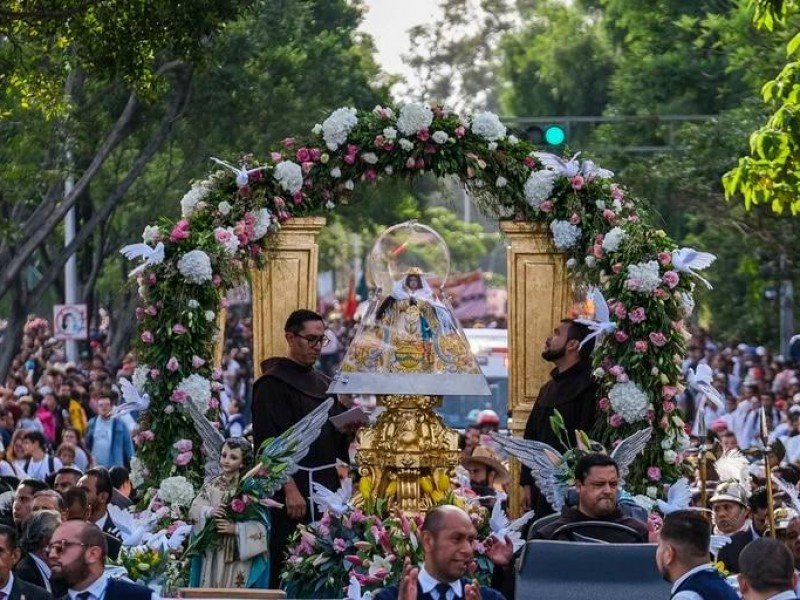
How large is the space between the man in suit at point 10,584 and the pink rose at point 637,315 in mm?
6410

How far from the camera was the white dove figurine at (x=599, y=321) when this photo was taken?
14844mm

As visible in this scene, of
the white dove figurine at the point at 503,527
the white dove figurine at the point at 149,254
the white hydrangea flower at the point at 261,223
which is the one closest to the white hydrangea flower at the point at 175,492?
the white dove figurine at the point at 149,254

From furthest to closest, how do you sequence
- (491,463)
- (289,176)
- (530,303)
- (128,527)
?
(491,463) < (530,303) < (289,176) < (128,527)

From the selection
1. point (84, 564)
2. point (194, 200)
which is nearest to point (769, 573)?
point (84, 564)

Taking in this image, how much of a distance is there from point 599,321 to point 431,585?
6.66 metres

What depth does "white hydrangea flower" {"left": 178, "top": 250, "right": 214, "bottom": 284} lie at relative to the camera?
602 inches

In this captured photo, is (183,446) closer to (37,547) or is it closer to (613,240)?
(613,240)

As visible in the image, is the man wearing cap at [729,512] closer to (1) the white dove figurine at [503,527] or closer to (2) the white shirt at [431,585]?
(1) the white dove figurine at [503,527]

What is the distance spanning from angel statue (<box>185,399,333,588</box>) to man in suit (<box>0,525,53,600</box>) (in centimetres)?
362

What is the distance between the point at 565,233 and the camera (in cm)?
1567

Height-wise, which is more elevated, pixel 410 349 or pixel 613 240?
pixel 613 240

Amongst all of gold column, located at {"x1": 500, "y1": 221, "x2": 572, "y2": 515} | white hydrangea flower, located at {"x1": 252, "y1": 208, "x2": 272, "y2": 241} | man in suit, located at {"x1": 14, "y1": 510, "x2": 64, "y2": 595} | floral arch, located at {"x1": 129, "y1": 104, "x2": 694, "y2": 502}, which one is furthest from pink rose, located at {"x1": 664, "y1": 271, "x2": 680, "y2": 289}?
man in suit, located at {"x1": 14, "y1": 510, "x2": 64, "y2": 595}

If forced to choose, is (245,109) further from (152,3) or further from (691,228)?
(152,3)

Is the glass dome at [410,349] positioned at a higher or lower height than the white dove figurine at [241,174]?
lower
